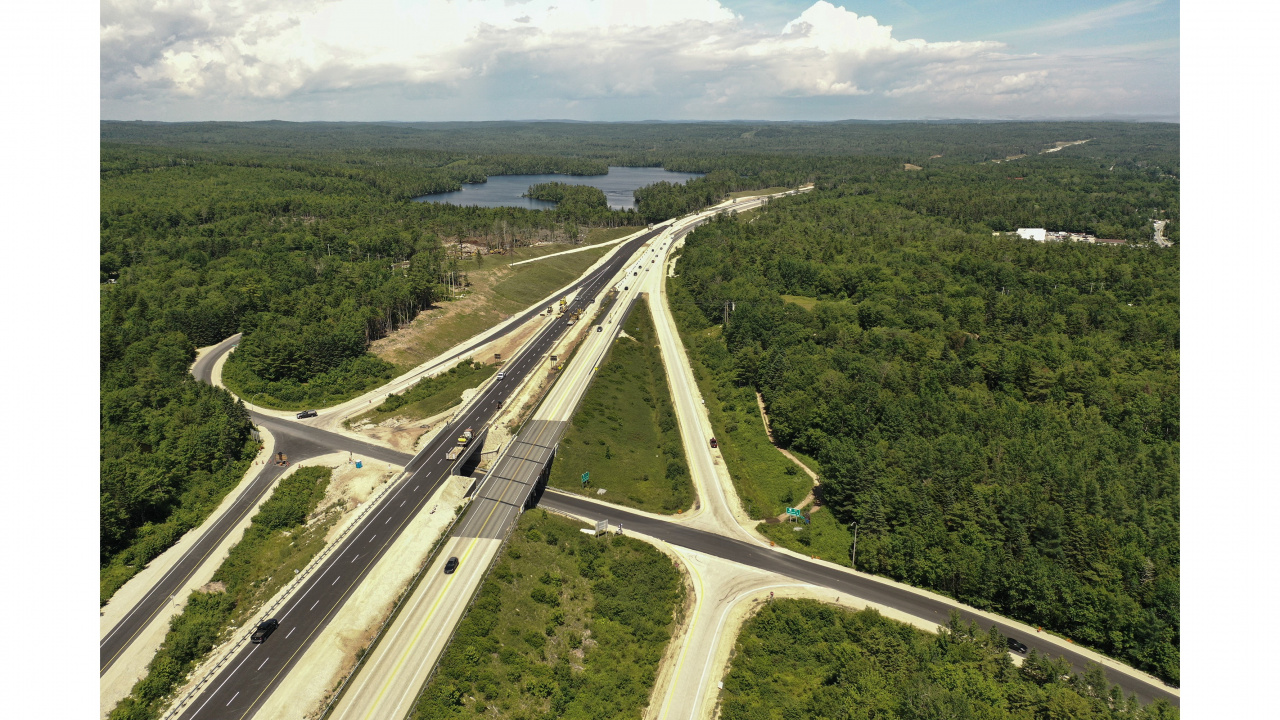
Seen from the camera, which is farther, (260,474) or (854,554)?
(260,474)

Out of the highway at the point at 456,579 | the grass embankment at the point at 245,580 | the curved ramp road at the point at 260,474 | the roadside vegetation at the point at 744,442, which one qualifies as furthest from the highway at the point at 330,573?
the roadside vegetation at the point at 744,442

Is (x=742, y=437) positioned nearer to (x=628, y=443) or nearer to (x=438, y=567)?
(x=628, y=443)

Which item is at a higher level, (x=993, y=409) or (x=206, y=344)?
(x=206, y=344)

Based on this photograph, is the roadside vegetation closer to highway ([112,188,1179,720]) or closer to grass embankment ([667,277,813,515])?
grass embankment ([667,277,813,515])

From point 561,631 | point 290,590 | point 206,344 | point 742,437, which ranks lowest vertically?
point 561,631

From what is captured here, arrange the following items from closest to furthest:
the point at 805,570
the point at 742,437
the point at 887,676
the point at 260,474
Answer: the point at 887,676
the point at 805,570
the point at 260,474
the point at 742,437

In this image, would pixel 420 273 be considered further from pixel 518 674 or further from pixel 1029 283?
pixel 1029 283

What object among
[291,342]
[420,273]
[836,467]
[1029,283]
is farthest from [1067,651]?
[420,273]

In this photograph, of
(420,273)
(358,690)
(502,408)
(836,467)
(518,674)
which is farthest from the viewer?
(420,273)

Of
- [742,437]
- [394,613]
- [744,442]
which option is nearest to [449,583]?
[394,613]
